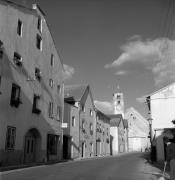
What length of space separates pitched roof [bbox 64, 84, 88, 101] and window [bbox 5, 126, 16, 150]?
17.7 metres

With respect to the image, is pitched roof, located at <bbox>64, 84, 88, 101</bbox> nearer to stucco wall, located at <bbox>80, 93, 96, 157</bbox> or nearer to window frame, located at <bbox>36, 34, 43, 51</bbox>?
stucco wall, located at <bbox>80, 93, 96, 157</bbox>

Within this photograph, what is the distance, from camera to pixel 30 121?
22.6 meters

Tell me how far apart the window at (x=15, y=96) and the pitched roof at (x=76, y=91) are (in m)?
16.6

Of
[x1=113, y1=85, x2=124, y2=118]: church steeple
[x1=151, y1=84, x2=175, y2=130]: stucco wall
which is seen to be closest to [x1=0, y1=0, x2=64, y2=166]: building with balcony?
[x1=151, y1=84, x2=175, y2=130]: stucco wall

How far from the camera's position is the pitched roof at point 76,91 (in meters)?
38.1

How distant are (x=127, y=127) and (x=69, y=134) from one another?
47894mm

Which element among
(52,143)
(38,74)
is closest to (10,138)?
(38,74)

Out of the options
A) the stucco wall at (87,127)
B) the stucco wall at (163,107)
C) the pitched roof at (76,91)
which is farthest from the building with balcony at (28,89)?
the stucco wall at (163,107)

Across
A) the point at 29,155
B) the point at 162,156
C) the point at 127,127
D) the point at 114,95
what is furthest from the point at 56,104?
the point at 114,95

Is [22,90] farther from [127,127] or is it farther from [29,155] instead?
[127,127]

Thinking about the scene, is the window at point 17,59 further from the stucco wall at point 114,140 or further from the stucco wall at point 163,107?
the stucco wall at point 114,140

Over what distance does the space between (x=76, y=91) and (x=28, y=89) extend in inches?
707

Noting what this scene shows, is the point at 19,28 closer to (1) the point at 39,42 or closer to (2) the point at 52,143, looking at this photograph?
(1) the point at 39,42

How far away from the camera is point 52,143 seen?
27.7 metres
